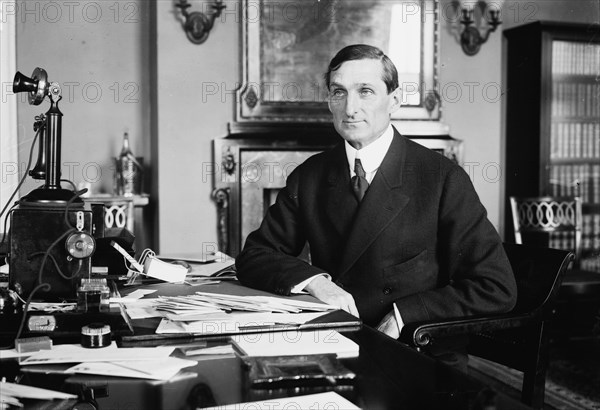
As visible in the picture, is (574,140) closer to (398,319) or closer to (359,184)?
(359,184)

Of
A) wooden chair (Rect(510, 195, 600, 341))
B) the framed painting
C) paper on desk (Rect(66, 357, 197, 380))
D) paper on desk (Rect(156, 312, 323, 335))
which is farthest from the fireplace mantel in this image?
paper on desk (Rect(66, 357, 197, 380))

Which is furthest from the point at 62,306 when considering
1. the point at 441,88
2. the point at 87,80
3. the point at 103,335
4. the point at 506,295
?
the point at 441,88


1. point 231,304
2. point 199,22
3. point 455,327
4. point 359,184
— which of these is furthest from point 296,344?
point 199,22

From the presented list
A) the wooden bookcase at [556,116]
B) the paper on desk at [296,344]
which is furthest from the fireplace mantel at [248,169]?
the paper on desk at [296,344]

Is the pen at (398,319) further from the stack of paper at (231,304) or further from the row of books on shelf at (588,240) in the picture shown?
the row of books on shelf at (588,240)

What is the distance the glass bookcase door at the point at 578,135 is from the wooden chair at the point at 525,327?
378 centimetres

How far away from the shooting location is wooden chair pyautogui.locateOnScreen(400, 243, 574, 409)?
6.08 ft

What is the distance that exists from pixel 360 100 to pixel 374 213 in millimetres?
351

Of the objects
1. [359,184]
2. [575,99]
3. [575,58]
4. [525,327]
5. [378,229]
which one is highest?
[575,58]

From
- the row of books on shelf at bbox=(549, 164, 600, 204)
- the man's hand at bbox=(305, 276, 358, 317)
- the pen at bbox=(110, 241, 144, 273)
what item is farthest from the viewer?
the row of books on shelf at bbox=(549, 164, 600, 204)

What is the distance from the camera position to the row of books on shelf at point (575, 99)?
566cm

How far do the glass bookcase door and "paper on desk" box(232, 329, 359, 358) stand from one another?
4.59 m

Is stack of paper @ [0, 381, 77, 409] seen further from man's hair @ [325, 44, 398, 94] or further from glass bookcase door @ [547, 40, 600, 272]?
glass bookcase door @ [547, 40, 600, 272]

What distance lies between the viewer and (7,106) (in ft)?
14.0
